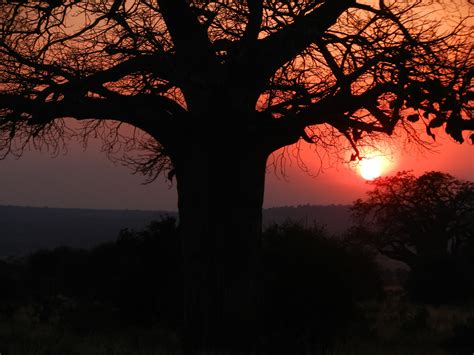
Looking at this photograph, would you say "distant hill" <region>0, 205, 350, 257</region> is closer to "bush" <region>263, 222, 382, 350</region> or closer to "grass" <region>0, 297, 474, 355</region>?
"grass" <region>0, 297, 474, 355</region>

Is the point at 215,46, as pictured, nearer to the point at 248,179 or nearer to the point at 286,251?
the point at 248,179

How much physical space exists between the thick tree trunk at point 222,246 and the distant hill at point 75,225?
271 feet

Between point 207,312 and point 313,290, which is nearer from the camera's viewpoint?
point 207,312

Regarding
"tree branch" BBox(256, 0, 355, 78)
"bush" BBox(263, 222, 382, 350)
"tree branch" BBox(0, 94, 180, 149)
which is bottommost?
"bush" BBox(263, 222, 382, 350)

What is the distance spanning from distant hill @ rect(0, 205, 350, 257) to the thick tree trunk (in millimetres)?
82685

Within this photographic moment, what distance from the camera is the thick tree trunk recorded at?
8.07 metres

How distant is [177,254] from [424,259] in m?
15.8

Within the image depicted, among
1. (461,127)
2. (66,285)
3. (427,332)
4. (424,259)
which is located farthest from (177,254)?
(424,259)

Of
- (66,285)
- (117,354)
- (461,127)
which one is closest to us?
(461,127)

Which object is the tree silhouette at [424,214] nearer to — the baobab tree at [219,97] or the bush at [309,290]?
the bush at [309,290]

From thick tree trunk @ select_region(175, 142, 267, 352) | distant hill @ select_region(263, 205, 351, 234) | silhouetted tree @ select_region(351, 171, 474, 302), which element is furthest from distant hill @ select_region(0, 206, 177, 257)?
thick tree trunk @ select_region(175, 142, 267, 352)

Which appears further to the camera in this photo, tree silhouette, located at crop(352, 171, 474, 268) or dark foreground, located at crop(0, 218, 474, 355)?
tree silhouette, located at crop(352, 171, 474, 268)

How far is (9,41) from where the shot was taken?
903 centimetres

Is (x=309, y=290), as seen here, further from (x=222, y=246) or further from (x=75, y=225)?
(x=75, y=225)
